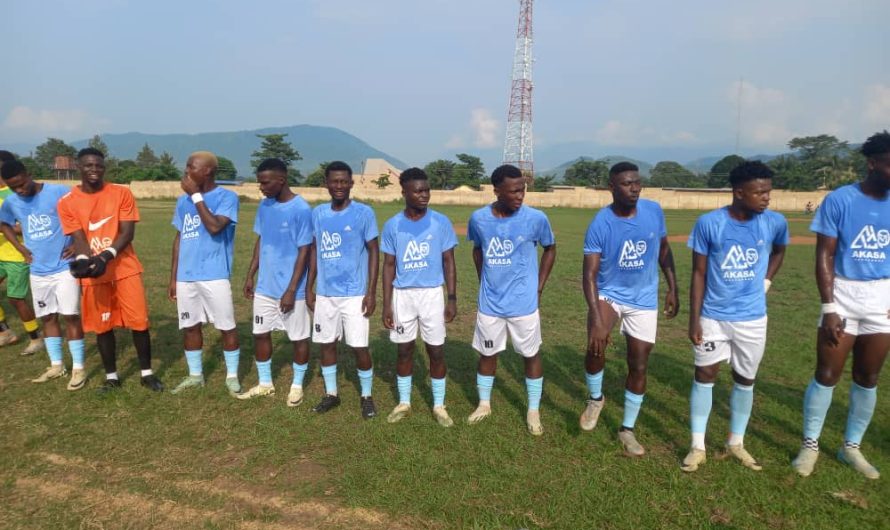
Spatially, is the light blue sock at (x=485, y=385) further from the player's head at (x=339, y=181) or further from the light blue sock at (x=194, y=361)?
the light blue sock at (x=194, y=361)

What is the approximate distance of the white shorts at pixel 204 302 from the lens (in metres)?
5.27

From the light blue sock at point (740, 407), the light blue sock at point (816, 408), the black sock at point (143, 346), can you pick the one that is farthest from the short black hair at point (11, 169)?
the light blue sock at point (816, 408)

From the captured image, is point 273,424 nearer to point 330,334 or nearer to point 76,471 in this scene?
point 330,334

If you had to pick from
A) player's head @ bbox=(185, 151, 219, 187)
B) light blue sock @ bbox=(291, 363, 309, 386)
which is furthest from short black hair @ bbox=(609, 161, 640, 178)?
player's head @ bbox=(185, 151, 219, 187)

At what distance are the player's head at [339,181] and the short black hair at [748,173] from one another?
314 centimetres

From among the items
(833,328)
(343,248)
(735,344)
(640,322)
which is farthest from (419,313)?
(833,328)

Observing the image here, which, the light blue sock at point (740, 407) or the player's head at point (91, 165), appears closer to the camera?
the light blue sock at point (740, 407)

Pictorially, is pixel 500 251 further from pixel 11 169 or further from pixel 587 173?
pixel 587 173

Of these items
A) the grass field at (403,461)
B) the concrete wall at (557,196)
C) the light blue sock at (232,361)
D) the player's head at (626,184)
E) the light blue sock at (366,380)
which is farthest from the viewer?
the concrete wall at (557,196)

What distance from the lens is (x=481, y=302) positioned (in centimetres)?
472

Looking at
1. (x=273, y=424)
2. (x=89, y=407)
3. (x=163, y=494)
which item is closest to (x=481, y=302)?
(x=273, y=424)

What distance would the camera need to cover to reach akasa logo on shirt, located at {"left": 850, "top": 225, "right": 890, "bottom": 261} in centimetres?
382

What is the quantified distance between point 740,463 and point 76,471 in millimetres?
5127

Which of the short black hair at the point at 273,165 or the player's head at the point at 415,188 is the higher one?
the short black hair at the point at 273,165
